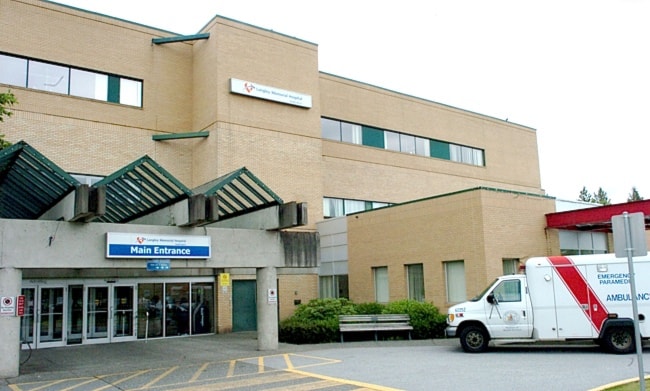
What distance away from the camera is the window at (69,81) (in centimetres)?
2261

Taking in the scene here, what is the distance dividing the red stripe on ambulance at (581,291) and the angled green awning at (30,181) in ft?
40.9

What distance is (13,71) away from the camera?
22594mm

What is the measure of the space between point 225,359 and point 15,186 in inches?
297

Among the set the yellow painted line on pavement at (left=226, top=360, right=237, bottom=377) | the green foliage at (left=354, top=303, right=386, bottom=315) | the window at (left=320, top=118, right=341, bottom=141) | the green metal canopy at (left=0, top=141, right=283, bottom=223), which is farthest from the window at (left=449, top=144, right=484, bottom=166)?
the yellow painted line on pavement at (left=226, top=360, right=237, bottom=377)

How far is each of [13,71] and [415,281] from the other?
55.3 ft

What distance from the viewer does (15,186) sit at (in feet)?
56.1

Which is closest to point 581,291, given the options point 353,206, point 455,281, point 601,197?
point 455,281

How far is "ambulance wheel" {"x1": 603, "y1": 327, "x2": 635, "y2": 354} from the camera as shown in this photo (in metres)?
15.4

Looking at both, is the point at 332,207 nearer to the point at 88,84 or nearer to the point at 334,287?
the point at 334,287

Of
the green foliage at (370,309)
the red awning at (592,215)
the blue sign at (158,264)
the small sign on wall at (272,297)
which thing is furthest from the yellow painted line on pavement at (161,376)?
the red awning at (592,215)

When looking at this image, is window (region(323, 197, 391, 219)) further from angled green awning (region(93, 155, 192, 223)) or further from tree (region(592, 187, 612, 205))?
tree (region(592, 187, 612, 205))

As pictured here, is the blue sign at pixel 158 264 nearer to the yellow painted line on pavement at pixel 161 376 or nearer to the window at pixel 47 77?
the yellow painted line on pavement at pixel 161 376

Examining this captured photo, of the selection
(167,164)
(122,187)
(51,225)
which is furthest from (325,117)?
(51,225)

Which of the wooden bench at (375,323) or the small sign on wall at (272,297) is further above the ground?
the small sign on wall at (272,297)
